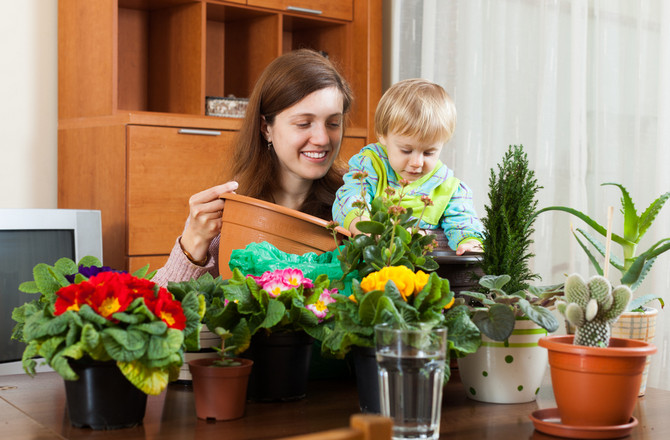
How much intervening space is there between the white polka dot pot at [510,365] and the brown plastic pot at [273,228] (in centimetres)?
25

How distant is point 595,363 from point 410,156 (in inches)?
42.4

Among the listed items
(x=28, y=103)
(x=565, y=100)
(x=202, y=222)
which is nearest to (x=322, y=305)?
(x=202, y=222)

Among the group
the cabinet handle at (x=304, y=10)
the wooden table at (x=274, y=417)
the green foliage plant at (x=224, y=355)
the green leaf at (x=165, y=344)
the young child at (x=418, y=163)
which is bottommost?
the wooden table at (x=274, y=417)

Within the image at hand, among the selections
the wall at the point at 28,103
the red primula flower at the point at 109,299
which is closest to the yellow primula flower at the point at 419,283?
the red primula flower at the point at 109,299

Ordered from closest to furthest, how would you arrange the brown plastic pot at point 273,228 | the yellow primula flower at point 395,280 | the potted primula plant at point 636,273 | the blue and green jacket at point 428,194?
the yellow primula flower at point 395,280 < the potted primula plant at point 636,273 < the brown plastic pot at point 273,228 < the blue and green jacket at point 428,194

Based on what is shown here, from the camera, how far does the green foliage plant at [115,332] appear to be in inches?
32.2

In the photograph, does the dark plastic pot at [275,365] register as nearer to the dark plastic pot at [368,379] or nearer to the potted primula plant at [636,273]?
the dark plastic pot at [368,379]

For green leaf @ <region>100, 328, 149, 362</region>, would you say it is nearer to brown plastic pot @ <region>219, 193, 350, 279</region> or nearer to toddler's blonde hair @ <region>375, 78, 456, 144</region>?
brown plastic pot @ <region>219, 193, 350, 279</region>

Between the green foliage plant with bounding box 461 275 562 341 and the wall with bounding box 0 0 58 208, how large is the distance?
2.30m

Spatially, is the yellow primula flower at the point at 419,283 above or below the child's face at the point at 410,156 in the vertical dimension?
below

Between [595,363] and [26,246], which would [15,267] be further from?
[595,363]

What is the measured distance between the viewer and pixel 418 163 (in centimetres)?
186

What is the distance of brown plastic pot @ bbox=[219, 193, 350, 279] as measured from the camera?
1.13m

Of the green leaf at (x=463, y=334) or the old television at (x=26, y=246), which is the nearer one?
the green leaf at (x=463, y=334)
